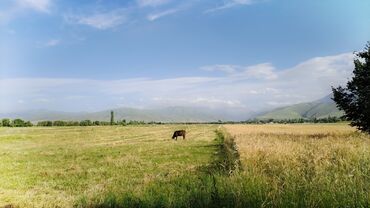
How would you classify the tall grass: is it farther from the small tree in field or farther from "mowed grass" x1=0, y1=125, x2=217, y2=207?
the small tree in field

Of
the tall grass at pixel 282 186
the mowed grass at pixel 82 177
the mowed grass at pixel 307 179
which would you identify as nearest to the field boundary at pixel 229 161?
the tall grass at pixel 282 186

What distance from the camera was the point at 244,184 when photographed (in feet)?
42.1

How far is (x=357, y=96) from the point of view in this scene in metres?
46.3

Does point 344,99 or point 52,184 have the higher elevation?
point 344,99

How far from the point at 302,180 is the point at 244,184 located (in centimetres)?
171

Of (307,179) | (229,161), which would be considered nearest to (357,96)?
(229,161)

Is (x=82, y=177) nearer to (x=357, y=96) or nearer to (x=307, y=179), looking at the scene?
(x=307, y=179)

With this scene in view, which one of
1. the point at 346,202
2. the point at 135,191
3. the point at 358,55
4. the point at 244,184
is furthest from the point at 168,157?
the point at 358,55

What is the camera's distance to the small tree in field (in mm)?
44781

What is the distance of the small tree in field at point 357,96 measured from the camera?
4478cm

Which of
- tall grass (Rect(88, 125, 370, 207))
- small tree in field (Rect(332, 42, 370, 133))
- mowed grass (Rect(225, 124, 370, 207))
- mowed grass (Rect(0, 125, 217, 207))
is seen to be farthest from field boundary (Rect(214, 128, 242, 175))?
small tree in field (Rect(332, 42, 370, 133))

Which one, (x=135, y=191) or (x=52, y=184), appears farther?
(x=52, y=184)

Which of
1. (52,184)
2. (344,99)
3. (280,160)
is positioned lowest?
(52,184)

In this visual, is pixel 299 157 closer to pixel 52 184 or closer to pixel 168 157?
pixel 52 184
